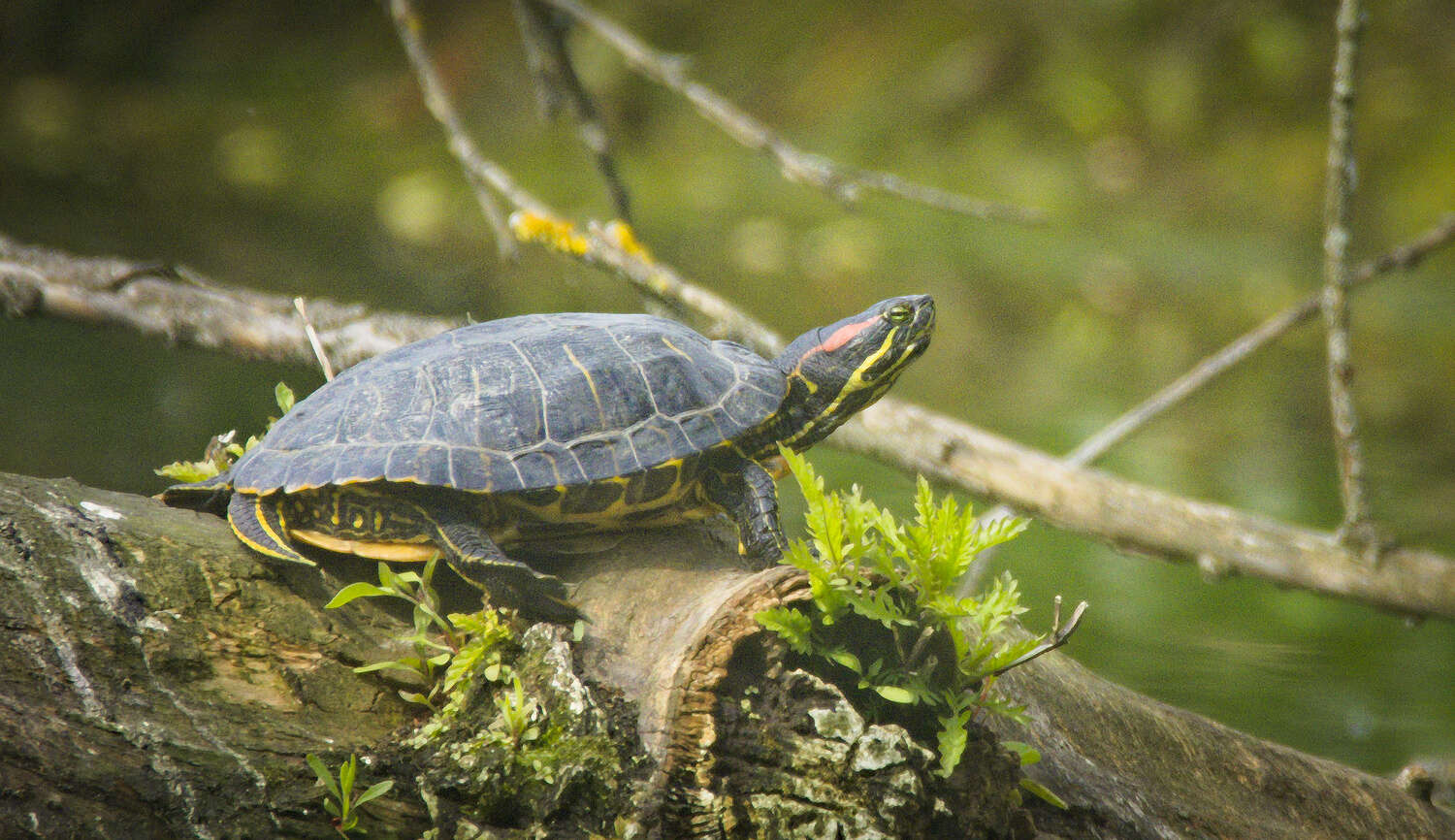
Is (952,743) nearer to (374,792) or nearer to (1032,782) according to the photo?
(1032,782)

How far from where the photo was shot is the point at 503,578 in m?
1.55

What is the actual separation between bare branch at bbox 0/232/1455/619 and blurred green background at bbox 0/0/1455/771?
0.50m

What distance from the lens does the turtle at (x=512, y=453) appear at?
1.59 metres

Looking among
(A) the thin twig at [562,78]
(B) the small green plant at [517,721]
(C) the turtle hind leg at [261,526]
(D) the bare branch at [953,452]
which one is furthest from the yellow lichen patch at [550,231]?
(B) the small green plant at [517,721]

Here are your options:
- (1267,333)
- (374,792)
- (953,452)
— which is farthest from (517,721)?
(1267,333)

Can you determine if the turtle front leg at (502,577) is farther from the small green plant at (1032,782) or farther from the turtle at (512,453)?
the small green plant at (1032,782)

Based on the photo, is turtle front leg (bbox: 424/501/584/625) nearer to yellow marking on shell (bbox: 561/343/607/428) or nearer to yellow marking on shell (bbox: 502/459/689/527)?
yellow marking on shell (bbox: 502/459/689/527)

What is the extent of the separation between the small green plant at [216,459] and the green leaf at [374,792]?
0.78 m

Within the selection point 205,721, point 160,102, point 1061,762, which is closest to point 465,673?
point 205,721

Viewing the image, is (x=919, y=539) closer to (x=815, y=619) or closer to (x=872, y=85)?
(x=815, y=619)

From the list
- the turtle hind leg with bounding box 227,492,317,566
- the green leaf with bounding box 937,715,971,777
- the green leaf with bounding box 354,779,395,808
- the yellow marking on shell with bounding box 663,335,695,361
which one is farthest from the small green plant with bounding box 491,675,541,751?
the yellow marking on shell with bounding box 663,335,695,361

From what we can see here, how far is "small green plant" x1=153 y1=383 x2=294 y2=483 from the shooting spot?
187cm

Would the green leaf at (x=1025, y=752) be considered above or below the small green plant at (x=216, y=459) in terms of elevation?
below

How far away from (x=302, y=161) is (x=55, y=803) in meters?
8.42
